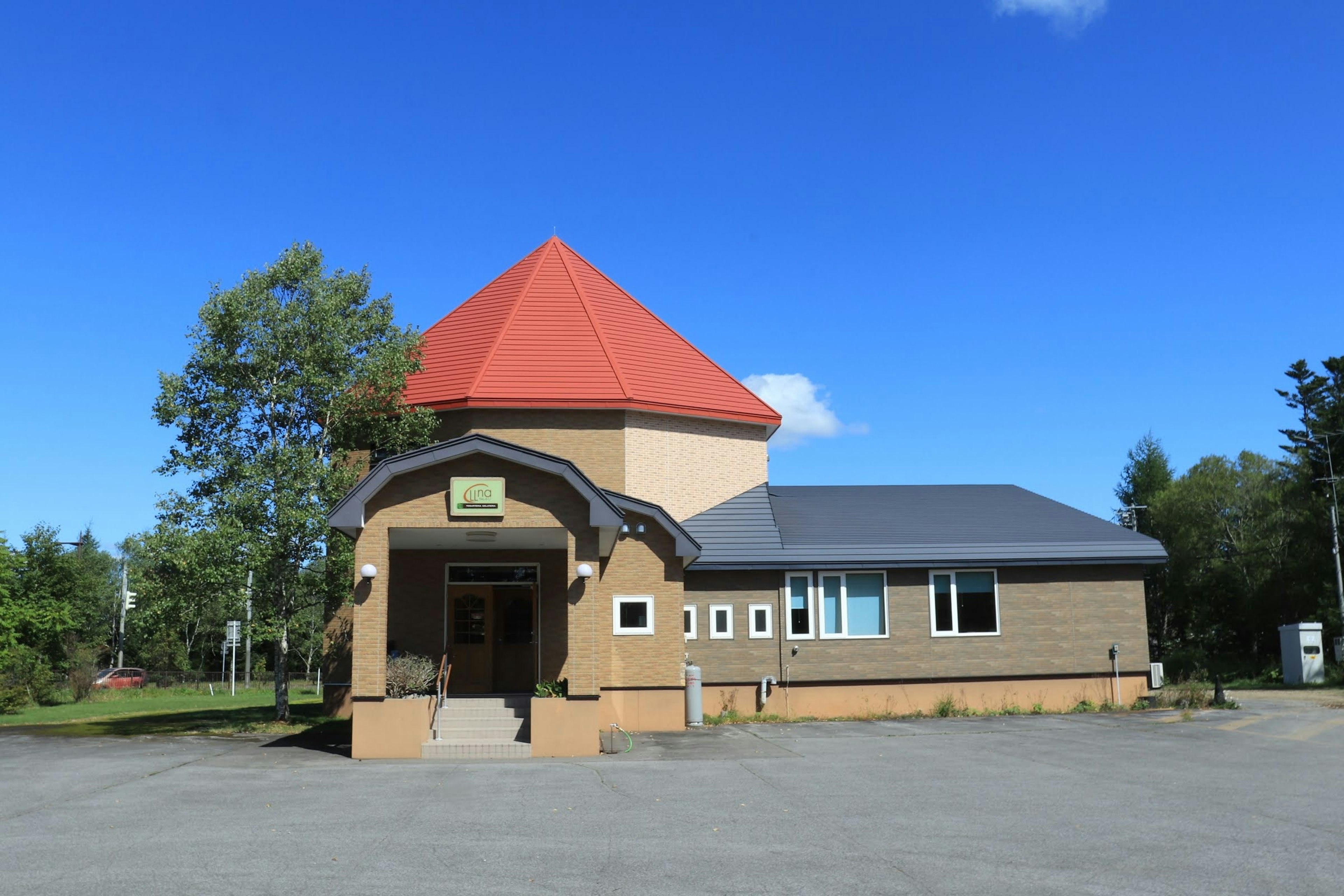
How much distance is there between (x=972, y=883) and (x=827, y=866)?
4.11ft

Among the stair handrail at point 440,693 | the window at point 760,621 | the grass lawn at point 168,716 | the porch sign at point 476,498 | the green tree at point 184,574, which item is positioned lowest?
the grass lawn at point 168,716

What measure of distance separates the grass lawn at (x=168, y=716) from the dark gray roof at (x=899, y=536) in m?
10.3

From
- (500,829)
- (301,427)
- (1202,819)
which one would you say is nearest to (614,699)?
(301,427)

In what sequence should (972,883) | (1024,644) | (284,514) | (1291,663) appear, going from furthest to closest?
(1291,663) → (1024,644) → (284,514) → (972,883)

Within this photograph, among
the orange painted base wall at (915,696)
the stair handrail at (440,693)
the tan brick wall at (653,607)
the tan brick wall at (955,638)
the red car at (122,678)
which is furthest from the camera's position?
the red car at (122,678)

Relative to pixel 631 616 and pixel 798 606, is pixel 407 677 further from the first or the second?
pixel 798 606

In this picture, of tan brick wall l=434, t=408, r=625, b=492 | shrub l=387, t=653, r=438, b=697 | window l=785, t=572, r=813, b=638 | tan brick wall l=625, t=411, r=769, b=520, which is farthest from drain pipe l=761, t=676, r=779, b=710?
shrub l=387, t=653, r=438, b=697

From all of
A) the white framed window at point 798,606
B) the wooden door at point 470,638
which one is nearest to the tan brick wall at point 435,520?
the wooden door at point 470,638

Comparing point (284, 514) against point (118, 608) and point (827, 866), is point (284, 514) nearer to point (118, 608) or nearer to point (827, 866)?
point (827, 866)

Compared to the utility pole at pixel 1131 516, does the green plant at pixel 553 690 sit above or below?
below

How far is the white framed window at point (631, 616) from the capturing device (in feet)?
73.3

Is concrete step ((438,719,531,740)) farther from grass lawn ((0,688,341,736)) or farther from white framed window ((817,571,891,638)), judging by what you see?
white framed window ((817,571,891,638))

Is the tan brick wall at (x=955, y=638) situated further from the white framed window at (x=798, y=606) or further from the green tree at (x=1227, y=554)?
the green tree at (x=1227, y=554)

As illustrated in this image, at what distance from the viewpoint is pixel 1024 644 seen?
2522cm
